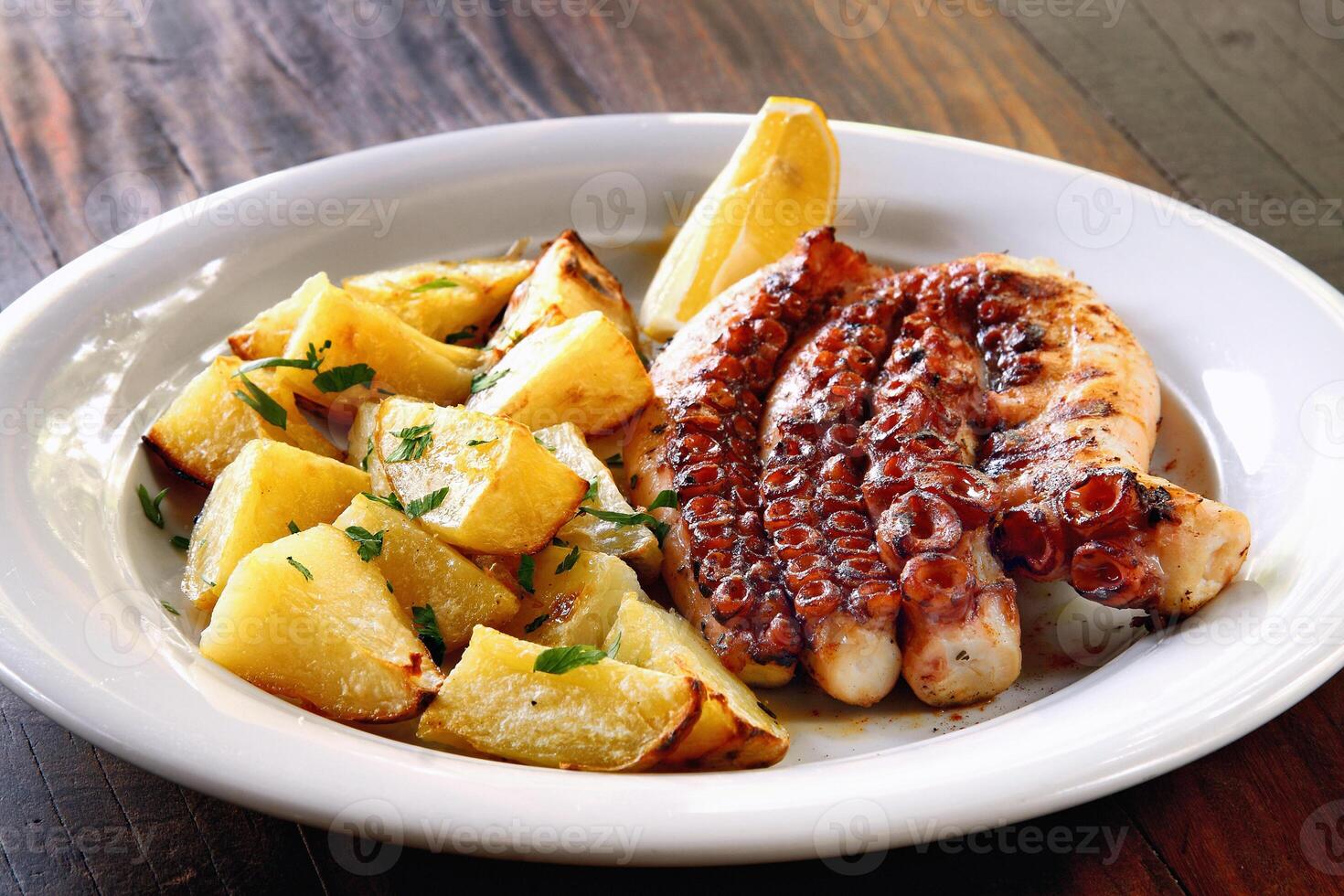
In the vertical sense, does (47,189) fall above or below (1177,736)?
below

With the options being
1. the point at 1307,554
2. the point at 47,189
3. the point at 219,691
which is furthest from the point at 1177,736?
the point at 47,189

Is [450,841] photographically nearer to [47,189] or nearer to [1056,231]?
[1056,231]

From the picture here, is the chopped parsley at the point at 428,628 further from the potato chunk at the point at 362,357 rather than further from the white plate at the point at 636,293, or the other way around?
the potato chunk at the point at 362,357

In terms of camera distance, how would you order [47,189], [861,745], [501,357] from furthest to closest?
[47,189]
[501,357]
[861,745]

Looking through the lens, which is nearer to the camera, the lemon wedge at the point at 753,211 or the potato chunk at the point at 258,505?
the potato chunk at the point at 258,505

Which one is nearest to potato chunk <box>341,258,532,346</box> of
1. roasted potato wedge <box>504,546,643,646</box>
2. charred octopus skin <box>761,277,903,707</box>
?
charred octopus skin <box>761,277,903,707</box>

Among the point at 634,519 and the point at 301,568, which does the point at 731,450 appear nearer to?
the point at 634,519

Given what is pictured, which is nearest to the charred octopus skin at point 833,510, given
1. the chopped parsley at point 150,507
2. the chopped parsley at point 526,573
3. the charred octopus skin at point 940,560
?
the charred octopus skin at point 940,560

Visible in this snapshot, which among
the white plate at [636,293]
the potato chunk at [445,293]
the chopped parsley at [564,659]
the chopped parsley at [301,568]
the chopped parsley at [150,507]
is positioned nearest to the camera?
the white plate at [636,293]

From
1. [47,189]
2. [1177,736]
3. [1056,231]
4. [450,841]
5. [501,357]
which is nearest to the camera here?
[450,841]
